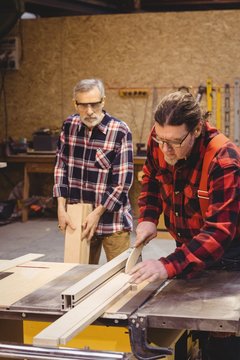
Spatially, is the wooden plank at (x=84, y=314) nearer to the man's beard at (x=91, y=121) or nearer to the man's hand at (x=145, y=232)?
the man's hand at (x=145, y=232)

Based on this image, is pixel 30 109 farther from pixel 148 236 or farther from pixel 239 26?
pixel 148 236

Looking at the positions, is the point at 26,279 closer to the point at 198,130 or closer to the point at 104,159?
the point at 198,130

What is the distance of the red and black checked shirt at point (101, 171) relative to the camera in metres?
3.54

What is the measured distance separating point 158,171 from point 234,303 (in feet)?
2.49

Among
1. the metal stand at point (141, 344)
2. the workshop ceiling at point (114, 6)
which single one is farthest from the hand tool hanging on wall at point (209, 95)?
the metal stand at point (141, 344)

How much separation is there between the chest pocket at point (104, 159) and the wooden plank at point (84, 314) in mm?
1167

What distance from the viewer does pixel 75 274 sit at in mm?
2607

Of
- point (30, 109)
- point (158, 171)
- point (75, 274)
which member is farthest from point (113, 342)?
point (30, 109)

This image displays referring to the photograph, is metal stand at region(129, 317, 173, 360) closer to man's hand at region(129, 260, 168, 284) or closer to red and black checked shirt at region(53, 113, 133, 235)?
man's hand at region(129, 260, 168, 284)

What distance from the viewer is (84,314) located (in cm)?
198

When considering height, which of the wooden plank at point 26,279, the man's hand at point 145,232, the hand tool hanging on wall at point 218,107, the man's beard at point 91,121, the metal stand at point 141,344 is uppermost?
the hand tool hanging on wall at point 218,107

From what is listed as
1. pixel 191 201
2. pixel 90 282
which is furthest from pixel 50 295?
pixel 191 201

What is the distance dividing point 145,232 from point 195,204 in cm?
29

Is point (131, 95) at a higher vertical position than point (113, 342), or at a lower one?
higher
